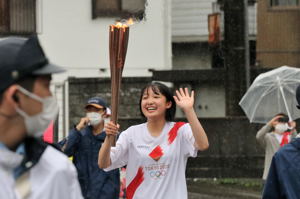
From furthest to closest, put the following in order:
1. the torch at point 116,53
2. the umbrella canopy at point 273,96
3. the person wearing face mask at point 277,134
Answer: the umbrella canopy at point 273,96 < the person wearing face mask at point 277,134 < the torch at point 116,53

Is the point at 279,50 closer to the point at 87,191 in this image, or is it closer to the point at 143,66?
the point at 143,66

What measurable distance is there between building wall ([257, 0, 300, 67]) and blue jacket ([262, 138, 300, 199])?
17902 millimetres

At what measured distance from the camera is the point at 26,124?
297 cm

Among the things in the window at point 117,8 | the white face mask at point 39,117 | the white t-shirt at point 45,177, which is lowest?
the white t-shirt at point 45,177

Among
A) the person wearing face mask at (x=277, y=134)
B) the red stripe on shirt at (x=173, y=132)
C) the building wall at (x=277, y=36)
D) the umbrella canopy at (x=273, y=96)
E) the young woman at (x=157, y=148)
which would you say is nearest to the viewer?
the young woman at (x=157, y=148)

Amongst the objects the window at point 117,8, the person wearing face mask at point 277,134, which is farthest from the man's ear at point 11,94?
the window at point 117,8

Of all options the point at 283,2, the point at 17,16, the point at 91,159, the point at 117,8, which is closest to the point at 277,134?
the point at 91,159

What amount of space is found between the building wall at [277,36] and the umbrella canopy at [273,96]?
9.69 metres

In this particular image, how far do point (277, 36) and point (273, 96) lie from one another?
1042 cm

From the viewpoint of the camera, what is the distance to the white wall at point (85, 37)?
19.5 metres

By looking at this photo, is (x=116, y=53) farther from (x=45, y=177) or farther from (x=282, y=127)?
(x=282, y=127)

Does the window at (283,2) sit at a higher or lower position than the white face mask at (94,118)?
higher

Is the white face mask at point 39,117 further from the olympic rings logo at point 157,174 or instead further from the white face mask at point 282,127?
the white face mask at point 282,127

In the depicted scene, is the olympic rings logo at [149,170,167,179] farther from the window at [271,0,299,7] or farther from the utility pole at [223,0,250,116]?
the window at [271,0,299,7]
